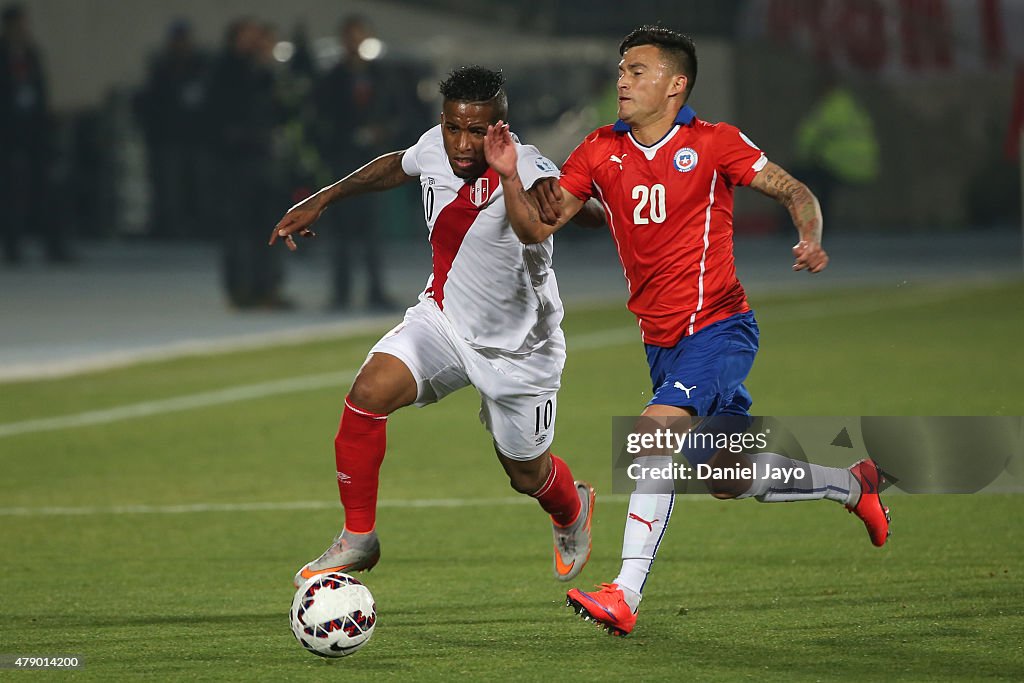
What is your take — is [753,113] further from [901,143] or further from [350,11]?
[350,11]

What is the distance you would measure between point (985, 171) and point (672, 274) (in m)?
27.6

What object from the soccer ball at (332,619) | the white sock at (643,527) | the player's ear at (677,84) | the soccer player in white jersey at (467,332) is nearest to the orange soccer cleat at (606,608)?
the white sock at (643,527)

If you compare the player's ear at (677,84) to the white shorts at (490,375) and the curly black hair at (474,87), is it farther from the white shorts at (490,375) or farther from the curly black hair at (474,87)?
the white shorts at (490,375)

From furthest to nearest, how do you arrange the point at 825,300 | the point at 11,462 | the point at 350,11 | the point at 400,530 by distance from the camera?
the point at 350,11 → the point at 825,300 → the point at 11,462 → the point at 400,530

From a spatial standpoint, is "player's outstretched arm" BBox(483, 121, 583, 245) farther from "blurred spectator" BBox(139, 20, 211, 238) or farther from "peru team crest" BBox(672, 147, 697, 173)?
"blurred spectator" BBox(139, 20, 211, 238)

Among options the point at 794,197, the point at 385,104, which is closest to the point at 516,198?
the point at 794,197

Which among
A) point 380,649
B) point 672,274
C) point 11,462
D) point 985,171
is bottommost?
point 985,171

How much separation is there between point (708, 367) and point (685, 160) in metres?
0.67

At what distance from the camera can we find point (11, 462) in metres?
9.44

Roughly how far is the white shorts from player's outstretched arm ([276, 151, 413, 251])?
48 centimetres

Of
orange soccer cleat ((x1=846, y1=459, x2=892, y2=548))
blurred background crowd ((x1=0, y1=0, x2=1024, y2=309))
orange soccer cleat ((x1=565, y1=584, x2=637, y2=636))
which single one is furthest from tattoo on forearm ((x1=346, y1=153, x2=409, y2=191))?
blurred background crowd ((x1=0, y1=0, x2=1024, y2=309))

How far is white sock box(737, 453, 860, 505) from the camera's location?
5.80 m

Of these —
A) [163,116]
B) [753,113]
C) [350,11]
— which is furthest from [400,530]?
[753,113]

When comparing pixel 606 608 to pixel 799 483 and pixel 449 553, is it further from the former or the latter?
pixel 449 553
